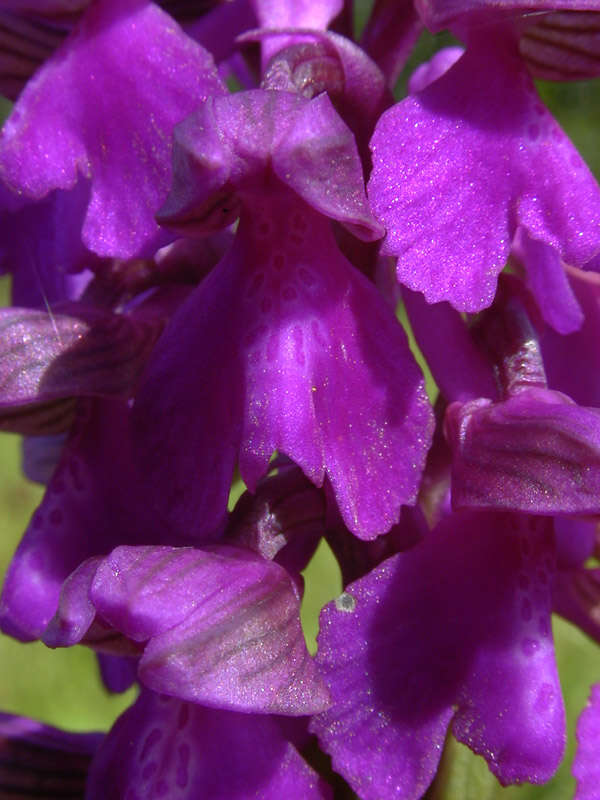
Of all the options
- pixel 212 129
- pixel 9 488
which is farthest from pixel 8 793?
pixel 9 488

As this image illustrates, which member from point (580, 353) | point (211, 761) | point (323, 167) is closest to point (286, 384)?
point (323, 167)

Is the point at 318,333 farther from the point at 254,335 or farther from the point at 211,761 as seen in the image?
the point at 211,761

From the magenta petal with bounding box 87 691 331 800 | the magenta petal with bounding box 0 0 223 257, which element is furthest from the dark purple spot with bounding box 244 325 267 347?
the magenta petal with bounding box 87 691 331 800

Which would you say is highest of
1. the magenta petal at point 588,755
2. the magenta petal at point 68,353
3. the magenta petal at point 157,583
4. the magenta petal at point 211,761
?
the magenta petal at point 68,353

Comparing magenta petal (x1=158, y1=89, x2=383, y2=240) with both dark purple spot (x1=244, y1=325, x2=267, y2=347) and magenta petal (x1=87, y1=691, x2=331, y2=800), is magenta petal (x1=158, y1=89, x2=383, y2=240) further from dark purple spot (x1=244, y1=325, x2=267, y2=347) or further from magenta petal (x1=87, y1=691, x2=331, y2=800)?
magenta petal (x1=87, y1=691, x2=331, y2=800)

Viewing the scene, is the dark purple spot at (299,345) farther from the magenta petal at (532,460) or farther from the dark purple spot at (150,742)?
the dark purple spot at (150,742)

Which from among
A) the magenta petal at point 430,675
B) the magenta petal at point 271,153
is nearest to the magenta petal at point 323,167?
the magenta petal at point 271,153

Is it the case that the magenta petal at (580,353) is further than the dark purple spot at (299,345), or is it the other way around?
the magenta petal at (580,353)
